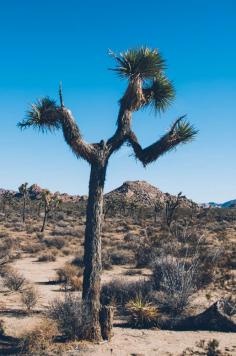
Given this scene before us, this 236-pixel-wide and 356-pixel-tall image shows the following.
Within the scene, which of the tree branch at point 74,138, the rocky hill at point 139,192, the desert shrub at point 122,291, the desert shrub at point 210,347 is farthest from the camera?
the rocky hill at point 139,192

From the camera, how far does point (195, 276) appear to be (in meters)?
13.7

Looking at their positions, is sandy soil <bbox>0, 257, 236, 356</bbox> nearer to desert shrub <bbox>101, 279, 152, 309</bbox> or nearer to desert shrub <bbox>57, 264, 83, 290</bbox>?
desert shrub <bbox>101, 279, 152, 309</bbox>

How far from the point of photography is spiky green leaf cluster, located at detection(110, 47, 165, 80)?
10359 mm

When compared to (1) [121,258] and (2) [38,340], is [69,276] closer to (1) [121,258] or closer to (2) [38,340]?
(1) [121,258]

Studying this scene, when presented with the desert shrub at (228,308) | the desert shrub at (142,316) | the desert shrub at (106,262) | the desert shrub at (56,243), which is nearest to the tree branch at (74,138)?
the desert shrub at (142,316)

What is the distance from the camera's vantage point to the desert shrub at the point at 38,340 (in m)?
8.40

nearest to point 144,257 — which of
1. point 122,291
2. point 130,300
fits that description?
point 122,291

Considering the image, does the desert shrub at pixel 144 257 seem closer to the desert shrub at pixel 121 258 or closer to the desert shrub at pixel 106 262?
the desert shrub at pixel 121 258

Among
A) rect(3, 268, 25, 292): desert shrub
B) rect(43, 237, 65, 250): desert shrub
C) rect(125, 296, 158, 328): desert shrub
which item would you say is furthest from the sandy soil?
rect(43, 237, 65, 250): desert shrub

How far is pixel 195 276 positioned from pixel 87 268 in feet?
16.8

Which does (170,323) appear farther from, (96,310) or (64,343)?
(64,343)

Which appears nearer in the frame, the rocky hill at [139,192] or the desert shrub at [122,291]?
the desert shrub at [122,291]

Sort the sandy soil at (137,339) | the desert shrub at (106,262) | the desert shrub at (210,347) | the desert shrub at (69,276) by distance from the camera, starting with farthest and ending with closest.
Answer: the desert shrub at (106,262)
the desert shrub at (69,276)
the sandy soil at (137,339)
the desert shrub at (210,347)

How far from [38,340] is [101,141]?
4.39 metres
